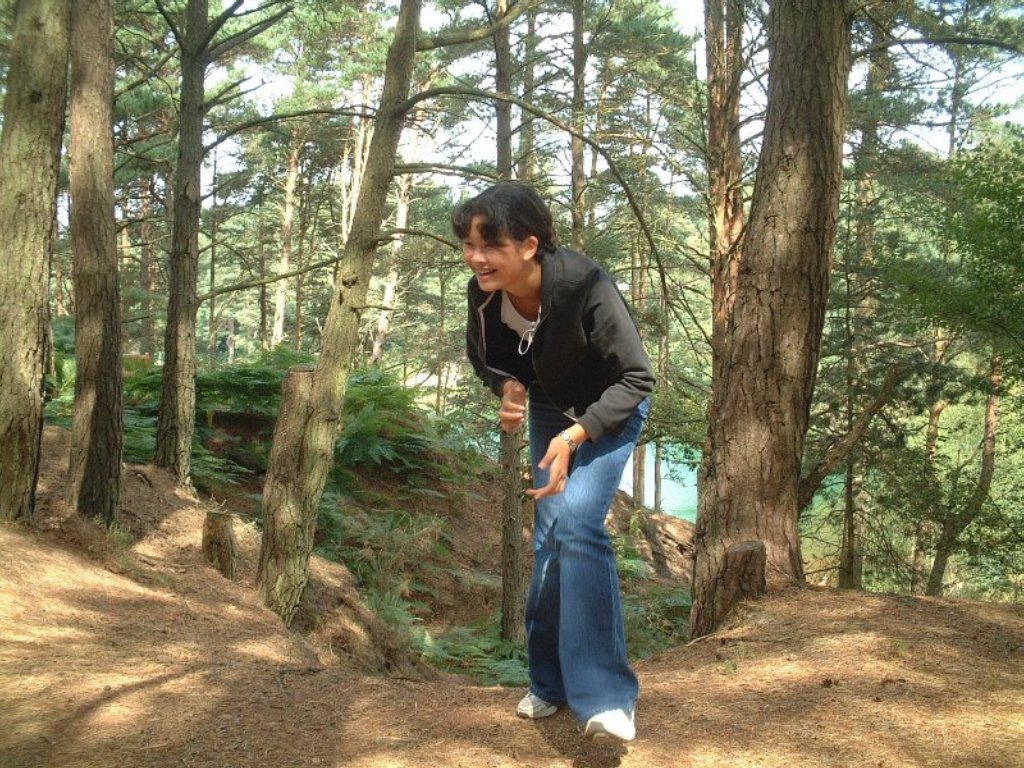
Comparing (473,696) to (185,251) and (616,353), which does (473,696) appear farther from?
(185,251)

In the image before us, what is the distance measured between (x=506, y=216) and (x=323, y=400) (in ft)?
14.9

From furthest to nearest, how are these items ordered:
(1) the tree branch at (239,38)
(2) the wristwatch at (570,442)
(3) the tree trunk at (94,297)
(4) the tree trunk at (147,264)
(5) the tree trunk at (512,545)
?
(4) the tree trunk at (147,264)
(5) the tree trunk at (512,545)
(1) the tree branch at (239,38)
(3) the tree trunk at (94,297)
(2) the wristwatch at (570,442)

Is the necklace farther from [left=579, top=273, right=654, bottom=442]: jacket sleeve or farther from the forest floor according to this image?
the forest floor

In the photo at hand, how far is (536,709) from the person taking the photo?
350 centimetres

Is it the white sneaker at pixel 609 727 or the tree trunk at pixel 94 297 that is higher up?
the tree trunk at pixel 94 297

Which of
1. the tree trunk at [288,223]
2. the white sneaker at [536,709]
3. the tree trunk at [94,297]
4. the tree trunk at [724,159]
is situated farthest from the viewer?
the tree trunk at [288,223]

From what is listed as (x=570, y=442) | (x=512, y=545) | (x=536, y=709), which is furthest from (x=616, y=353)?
(x=512, y=545)

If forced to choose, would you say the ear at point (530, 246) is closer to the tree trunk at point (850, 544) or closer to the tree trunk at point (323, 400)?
the tree trunk at point (323, 400)

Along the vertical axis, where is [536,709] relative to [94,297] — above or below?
below

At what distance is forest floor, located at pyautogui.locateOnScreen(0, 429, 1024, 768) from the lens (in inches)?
126

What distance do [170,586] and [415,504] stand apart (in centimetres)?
736

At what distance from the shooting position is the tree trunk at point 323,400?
7.12m

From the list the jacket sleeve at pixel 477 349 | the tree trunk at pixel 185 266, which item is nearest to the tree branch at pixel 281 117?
the tree trunk at pixel 185 266

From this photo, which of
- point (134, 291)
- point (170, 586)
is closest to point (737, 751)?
point (170, 586)
